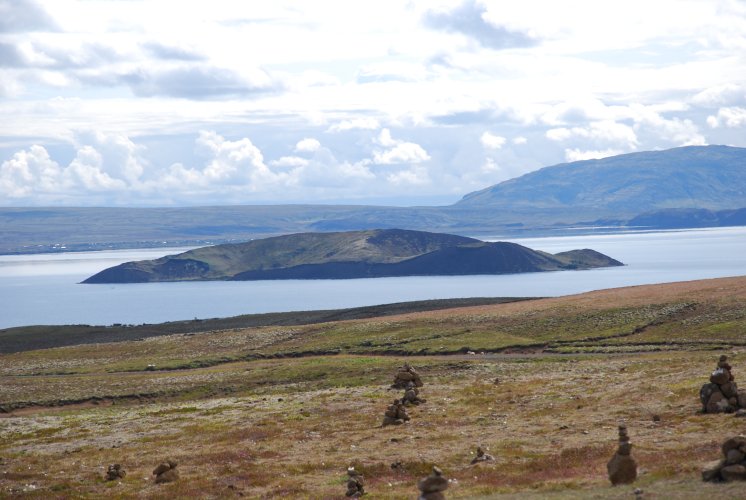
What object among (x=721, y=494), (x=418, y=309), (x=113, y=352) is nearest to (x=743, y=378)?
(x=721, y=494)

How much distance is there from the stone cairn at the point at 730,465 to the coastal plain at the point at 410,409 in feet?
2.46

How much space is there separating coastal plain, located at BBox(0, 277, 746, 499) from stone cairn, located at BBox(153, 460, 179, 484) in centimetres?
49

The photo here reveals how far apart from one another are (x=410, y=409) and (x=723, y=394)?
1738 cm

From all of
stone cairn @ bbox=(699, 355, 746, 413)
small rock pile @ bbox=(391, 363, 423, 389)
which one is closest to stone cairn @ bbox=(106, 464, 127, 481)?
stone cairn @ bbox=(699, 355, 746, 413)

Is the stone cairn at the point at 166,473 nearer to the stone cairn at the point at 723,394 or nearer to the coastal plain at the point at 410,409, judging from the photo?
the coastal plain at the point at 410,409

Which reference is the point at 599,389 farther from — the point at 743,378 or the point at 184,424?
the point at 184,424

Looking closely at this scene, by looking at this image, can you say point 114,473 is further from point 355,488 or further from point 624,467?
point 624,467

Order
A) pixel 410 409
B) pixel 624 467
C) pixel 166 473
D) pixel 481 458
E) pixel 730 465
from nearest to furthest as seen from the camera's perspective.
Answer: pixel 730 465, pixel 624 467, pixel 481 458, pixel 166 473, pixel 410 409

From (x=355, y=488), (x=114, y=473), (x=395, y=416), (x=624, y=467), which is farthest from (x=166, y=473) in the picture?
(x=624, y=467)

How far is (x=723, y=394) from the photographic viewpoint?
42.6m

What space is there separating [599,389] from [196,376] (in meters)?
44.6

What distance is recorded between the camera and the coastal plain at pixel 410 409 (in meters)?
36.2

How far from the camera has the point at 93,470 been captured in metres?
43.2

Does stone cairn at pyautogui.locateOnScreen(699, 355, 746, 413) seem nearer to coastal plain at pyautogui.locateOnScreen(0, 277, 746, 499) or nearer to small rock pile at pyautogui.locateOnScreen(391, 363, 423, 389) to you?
coastal plain at pyautogui.locateOnScreen(0, 277, 746, 499)
